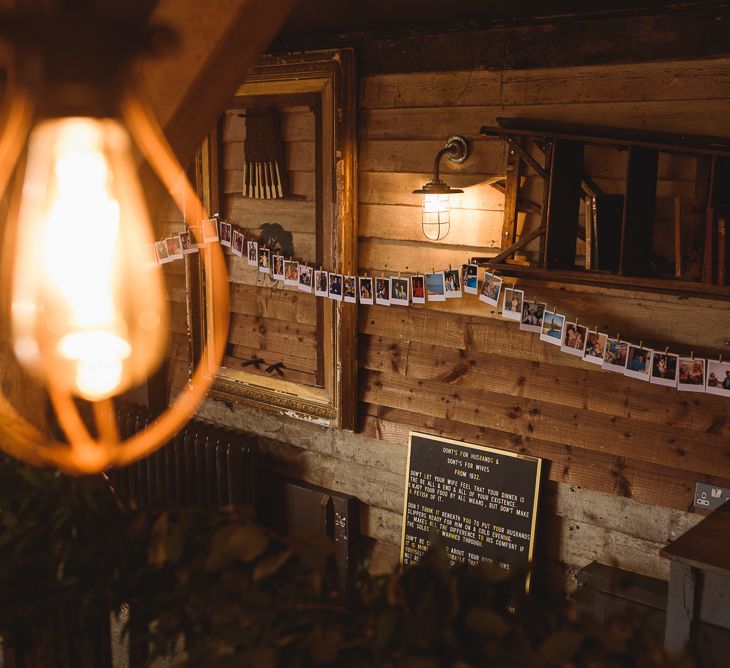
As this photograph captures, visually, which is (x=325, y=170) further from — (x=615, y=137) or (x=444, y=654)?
(x=444, y=654)

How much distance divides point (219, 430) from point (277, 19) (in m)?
3.80

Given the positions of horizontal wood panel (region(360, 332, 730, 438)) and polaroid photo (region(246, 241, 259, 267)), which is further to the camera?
polaroid photo (region(246, 241, 259, 267))

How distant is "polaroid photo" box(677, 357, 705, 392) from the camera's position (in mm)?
3467

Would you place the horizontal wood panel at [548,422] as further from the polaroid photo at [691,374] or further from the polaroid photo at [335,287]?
the polaroid photo at [335,287]

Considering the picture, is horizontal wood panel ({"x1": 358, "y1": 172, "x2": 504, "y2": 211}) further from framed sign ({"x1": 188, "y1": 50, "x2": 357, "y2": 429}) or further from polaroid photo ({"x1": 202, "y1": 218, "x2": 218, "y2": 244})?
polaroid photo ({"x1": 202, "y1": 218, "x2": 218, "y2": 244})

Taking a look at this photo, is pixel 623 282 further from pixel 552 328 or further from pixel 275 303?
pixel 275 303

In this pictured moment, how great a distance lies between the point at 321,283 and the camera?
4688 mm

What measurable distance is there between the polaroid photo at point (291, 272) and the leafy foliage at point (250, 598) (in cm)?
312

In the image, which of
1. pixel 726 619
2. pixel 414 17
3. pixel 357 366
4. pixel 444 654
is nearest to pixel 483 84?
pixel 414 17

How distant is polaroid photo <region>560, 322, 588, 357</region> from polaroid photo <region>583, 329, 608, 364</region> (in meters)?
0.02

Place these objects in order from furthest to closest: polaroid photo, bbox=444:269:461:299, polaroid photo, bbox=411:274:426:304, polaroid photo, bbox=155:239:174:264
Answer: polaroid photo, bbox=155:239:174:264 → polaroid photo, bbox=411:274:426:304 → polaroid photo, bbox=444:269:461:299

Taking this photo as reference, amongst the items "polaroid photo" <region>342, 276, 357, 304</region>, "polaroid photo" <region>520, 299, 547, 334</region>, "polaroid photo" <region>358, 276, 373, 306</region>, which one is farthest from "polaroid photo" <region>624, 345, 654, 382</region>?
"polaroid photo" <region>342, 276, 357, 304</region>

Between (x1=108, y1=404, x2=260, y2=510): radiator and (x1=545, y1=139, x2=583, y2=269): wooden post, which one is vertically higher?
(x1=545, y1=139, x2=583, y2=269): wooden post

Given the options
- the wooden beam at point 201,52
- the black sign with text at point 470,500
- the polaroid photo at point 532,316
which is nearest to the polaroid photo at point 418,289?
the polaroid photo at point 532,316
